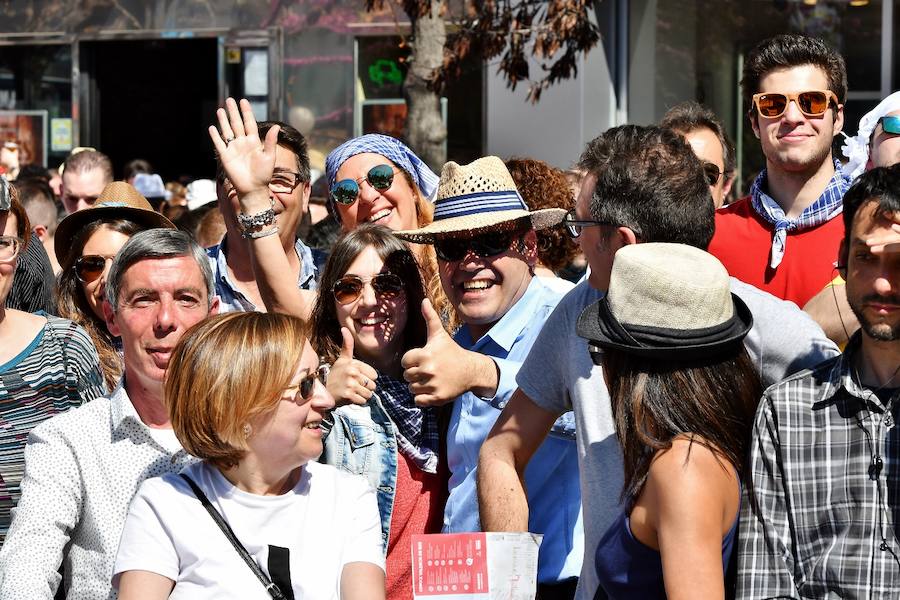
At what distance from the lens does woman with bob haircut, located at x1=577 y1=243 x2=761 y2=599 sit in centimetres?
256

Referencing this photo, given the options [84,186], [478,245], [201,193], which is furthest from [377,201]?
[201,193]

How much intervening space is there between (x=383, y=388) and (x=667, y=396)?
1237mm

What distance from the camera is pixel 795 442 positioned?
2664mm

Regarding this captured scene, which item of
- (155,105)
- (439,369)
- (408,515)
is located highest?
(155,105)

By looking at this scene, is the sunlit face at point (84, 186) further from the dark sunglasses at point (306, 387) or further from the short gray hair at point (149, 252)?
the dark sunglasses at point (306, 387)

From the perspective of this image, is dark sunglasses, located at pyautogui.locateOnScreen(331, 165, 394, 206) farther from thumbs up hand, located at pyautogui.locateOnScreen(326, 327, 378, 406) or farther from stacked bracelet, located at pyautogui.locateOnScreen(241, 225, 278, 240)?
thumbs up hand, located at pyautogui.locateOnScreen(326, 327, 378, 406)

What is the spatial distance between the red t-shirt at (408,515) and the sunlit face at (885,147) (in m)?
1.64

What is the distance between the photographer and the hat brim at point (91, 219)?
4.73 m

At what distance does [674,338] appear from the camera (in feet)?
8.61

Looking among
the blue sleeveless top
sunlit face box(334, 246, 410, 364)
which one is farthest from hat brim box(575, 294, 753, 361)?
sunlit face box(334, 246, 410, 364)

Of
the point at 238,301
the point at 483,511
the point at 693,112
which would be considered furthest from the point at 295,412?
the point at 693,112

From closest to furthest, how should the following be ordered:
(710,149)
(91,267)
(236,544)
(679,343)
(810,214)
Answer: (679,343)
(236,544)
(810,214)
(91,267)
(710,149)

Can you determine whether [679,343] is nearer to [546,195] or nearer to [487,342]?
[487,342]

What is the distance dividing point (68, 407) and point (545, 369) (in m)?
1.53
